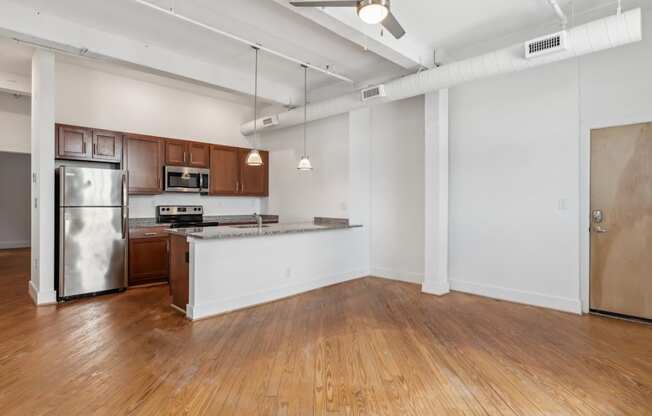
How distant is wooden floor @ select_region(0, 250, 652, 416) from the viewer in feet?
7.20

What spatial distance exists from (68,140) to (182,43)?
204 cm

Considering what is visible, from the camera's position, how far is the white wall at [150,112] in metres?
5.33

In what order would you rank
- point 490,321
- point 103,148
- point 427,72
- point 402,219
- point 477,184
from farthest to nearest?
point 402,219, point 103,148, point 477,184, point 427,72, point 490,321

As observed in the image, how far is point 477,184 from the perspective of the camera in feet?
15.4

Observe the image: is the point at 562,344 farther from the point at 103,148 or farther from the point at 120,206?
the point at 103,148

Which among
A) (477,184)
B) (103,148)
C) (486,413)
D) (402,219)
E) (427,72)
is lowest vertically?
(486,413)

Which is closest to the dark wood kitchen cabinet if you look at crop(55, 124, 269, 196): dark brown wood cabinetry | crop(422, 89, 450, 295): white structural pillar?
crop(55, 124, 269, 196): dark brown wood cabinetry

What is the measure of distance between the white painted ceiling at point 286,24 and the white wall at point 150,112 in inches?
32.6

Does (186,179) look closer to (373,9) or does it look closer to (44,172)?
(44,172)

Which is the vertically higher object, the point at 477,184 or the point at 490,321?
the point at 477,184

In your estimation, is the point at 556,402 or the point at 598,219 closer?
the point at 556,402

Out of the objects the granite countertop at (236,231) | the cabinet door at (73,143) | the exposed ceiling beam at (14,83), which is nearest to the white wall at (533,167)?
the granite countertop at (236,231)

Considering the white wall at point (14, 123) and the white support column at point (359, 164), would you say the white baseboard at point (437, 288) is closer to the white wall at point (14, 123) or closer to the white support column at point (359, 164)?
the white support column at point (359, 164)

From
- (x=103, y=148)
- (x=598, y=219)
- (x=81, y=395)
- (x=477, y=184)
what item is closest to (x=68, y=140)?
(x=103, y=148)
